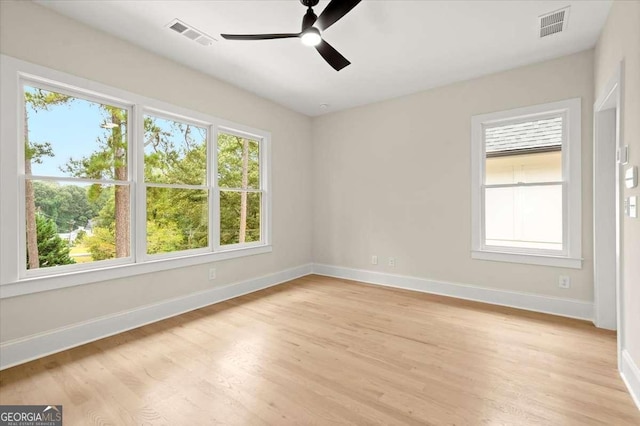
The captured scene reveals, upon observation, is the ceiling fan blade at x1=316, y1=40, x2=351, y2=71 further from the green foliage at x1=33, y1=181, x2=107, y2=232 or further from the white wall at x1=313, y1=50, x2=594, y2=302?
the green foliage at x1=33, y1=181, x2=107, y2=232

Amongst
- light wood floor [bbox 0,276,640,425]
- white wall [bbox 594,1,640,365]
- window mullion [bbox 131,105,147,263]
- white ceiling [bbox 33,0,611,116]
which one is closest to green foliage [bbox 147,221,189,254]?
window mullion [bbox 131,105,147,263]

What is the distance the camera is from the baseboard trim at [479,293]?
10.6 feet

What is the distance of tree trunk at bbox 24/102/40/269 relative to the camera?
95.6 inches

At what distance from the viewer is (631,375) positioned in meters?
1.91

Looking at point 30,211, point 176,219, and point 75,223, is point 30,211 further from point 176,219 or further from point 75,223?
point 176,219

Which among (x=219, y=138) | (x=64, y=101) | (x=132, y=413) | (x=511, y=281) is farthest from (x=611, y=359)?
(x=64, y=101)

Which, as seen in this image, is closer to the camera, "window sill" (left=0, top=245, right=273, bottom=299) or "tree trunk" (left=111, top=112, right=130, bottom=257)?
"window sill" (left=0, top=245, right=273, bottom=299)

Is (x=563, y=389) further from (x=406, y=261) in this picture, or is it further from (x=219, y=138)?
(x=219, y=138)

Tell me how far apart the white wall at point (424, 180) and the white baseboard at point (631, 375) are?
4.47ft

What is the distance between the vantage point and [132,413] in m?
1.73

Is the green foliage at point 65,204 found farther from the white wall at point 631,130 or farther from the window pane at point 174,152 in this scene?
the white wall at point 631,130

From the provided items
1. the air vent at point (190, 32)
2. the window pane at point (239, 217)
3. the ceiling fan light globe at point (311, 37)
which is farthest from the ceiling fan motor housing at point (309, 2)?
the window pane at point (239, 217)

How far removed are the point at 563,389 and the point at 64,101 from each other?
15.1 feet

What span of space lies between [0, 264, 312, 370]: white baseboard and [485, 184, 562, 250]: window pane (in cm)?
346
